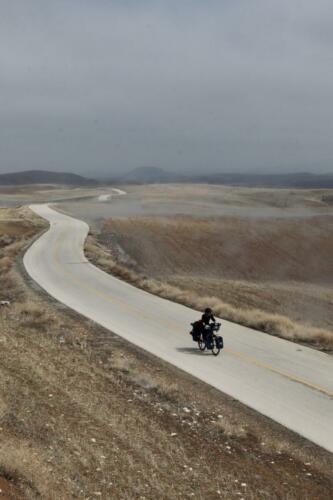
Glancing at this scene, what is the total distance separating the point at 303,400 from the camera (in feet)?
48.4

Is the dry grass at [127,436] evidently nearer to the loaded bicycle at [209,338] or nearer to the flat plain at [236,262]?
the loaded bicycle at [209,338]

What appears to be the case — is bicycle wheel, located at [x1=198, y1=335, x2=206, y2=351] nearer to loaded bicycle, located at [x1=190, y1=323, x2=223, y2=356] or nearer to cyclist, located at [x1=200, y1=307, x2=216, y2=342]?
loaded bicycle, located at [x1=190, y1=323, x2=223, y2=356]

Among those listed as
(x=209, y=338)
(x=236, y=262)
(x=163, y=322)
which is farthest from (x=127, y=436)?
(x=236, y=262)

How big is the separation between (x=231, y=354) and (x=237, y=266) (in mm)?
33708

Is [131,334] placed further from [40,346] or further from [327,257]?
[327,257]

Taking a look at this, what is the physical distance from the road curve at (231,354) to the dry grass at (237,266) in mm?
1398

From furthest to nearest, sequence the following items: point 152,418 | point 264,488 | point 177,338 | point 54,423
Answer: point 177,338
point 152,418
point 54,423
point 264,488

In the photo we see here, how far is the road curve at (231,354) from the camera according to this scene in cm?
1434

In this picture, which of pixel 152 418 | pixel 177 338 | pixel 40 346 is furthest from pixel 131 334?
pixel 152 418

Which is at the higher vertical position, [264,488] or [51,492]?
[51,492]

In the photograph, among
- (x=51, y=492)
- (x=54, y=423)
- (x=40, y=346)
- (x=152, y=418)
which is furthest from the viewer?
(x=40, y=346)

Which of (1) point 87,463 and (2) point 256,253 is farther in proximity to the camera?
(2) point 256,253

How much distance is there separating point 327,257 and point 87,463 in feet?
171

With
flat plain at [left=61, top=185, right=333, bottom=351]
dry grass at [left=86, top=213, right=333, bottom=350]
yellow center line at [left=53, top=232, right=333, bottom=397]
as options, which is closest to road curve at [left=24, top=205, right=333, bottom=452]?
yellow center line at [left=53, top=232, right=333, bottom=397]
